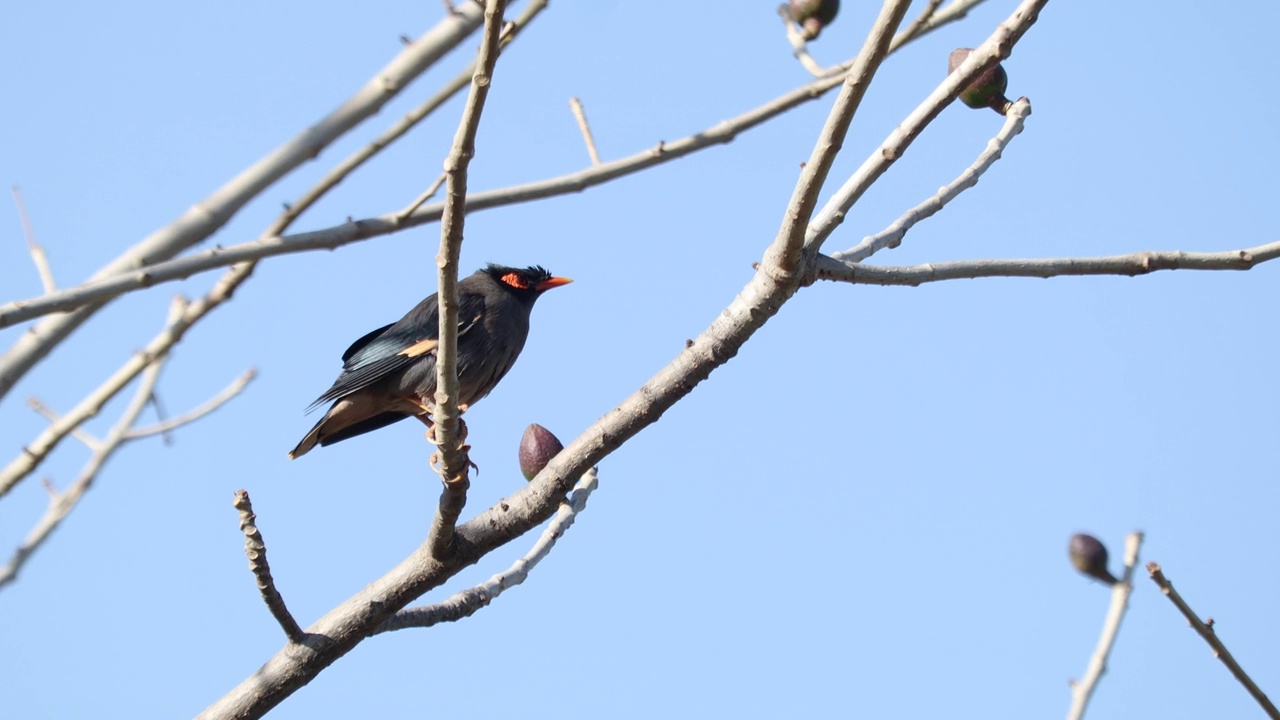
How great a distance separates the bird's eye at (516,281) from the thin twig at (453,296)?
163 inches

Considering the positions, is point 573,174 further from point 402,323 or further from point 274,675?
point 402,323

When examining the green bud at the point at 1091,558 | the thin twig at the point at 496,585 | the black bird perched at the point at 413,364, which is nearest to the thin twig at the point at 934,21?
the green bud at the point at 1091,558

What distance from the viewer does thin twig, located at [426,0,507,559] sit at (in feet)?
7.73

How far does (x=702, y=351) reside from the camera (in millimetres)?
3316

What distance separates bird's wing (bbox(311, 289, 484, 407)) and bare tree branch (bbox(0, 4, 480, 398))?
13.4 ft

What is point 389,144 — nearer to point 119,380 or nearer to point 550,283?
point 119,380

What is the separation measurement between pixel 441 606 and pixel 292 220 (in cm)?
187

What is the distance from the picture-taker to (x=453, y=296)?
3008mm

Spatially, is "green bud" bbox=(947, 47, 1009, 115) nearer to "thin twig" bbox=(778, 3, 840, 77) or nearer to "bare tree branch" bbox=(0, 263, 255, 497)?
"thin twig" bbox=(778, 3, 840, 77)

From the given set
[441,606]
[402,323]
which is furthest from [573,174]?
[402,323]

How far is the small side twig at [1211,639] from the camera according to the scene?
7.22 feet

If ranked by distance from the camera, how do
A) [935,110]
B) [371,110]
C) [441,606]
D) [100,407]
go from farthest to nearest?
[441,606] → [935,110] → [100,407] → [371,110]

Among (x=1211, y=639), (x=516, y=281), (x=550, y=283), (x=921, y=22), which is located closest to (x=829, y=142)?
(x=921, y=22)

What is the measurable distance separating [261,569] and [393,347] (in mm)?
3523
